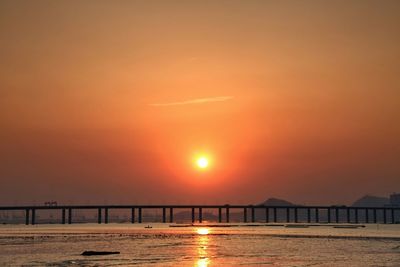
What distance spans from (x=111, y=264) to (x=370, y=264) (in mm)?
23498

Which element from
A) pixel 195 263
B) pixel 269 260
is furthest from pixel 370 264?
pixel 195 263

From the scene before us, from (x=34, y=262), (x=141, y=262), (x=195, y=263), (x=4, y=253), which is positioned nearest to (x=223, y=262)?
(x=195, y=263)

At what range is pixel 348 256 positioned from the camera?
70375 millimetres

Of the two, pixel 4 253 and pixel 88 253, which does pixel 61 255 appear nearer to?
pixel 88 253

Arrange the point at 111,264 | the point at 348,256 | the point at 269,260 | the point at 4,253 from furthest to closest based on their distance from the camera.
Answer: the point at 4,253
the point at 348,256
the point at 269,260
the point at 111,264

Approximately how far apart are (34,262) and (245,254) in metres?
23.3

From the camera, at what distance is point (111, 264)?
58.9 meters

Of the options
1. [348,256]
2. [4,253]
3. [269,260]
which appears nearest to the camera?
[269,260]

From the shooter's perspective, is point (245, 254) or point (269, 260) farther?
point (245, 254)

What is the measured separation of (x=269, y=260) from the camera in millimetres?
64250

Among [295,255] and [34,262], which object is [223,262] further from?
[34,262]

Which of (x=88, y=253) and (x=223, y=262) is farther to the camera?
Result: (x=88, y=253)

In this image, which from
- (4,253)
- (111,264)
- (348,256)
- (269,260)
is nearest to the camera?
(111,264)

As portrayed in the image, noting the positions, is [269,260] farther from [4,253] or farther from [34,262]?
[4,253]
